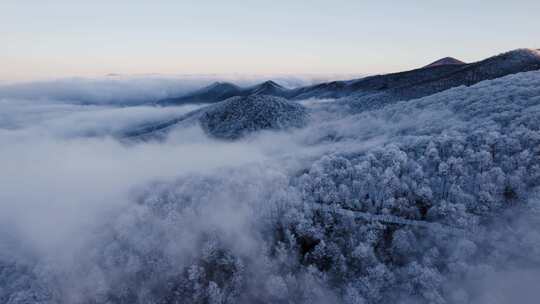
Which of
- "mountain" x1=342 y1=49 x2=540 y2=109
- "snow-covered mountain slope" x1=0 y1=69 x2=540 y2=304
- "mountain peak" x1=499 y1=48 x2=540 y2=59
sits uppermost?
"mountain peak" x1=499 y1=48 x2=540 y2=59

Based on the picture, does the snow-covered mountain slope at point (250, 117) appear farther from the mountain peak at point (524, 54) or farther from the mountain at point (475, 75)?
the mountain peak at point (524, 54)

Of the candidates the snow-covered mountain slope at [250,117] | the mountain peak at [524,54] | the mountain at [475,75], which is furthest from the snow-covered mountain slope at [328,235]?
the mountain peak at [524,54]

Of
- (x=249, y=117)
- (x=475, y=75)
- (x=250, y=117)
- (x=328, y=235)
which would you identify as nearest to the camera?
(x=328, y=235)

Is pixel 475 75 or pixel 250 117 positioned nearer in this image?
pixel 475 75

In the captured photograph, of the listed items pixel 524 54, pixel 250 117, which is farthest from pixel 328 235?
pixel 524 54

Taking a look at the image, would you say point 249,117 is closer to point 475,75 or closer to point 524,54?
point 475,75

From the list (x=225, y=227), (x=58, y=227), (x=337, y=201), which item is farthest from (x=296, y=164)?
(x=58, y=227)

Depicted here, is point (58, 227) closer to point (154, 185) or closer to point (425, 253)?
point (154, 185)

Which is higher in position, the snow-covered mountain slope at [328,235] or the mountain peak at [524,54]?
the mountain peak at [524,54]

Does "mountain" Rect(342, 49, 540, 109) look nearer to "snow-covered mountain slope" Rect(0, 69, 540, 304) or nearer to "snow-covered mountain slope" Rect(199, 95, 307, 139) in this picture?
"snow-covered mountain slope" Rect(199, 95, 307, 139)

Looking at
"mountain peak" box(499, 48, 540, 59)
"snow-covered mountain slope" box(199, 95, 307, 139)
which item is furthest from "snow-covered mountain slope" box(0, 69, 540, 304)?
"mountain peak" box(499, 48, 540, 59)

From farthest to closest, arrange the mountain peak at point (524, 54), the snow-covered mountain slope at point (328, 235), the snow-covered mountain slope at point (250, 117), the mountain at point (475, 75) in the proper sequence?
the snow-covered mountain slope at point (250, 117) → the mountain peak at point (524, 54) → the mountain at point (475, 75) → the snow-covered mountain slope at point (328, 235)
